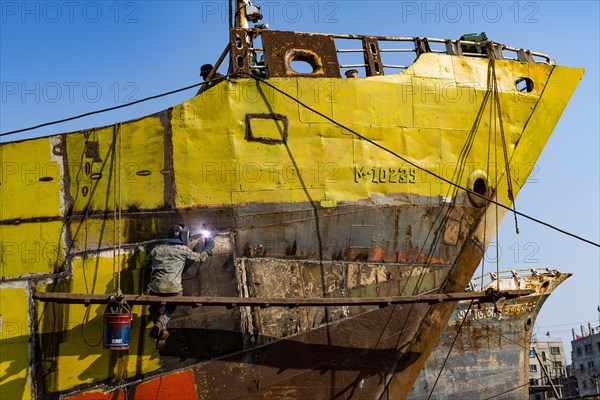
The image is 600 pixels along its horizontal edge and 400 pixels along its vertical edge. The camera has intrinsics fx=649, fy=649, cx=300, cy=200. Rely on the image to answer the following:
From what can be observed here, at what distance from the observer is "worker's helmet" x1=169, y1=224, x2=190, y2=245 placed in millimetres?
7227

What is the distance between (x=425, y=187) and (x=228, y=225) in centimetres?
263

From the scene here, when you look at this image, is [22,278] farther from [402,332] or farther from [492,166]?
[492,166]

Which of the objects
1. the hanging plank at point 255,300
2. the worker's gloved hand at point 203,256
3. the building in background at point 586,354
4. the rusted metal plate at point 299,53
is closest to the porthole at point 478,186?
the hanging plank at point 255,300

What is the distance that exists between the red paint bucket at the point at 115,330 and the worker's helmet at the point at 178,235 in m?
1.03

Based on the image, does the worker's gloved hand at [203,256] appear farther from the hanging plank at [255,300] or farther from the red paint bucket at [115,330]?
the red paint bucket at [115,330]

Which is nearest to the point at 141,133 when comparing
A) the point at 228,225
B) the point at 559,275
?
the point at 228,225

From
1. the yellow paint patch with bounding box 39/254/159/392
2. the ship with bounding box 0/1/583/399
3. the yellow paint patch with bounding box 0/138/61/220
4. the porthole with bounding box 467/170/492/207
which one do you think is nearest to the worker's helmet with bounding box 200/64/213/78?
the ship with bounding box 0/1/583/399

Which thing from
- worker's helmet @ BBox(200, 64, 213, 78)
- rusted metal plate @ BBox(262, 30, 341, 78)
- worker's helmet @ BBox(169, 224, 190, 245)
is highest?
worker's helmet @ BBox(200, 64, 213, 78)

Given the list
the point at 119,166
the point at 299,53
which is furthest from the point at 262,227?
the point at 299,53

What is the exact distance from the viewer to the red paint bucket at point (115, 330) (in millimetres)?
6523

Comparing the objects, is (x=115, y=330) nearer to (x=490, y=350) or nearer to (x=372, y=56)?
(x=372, y=56)

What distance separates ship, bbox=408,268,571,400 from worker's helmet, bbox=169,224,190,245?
1242cm

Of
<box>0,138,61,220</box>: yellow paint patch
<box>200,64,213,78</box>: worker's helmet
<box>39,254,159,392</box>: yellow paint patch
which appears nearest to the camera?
<box>39,254,159,392</box>: yellow paint patch

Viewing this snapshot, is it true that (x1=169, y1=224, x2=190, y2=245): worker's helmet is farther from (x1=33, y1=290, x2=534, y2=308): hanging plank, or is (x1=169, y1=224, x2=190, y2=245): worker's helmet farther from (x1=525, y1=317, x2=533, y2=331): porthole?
(x1=525, y1=317, x2=533, y2=331): porthole
